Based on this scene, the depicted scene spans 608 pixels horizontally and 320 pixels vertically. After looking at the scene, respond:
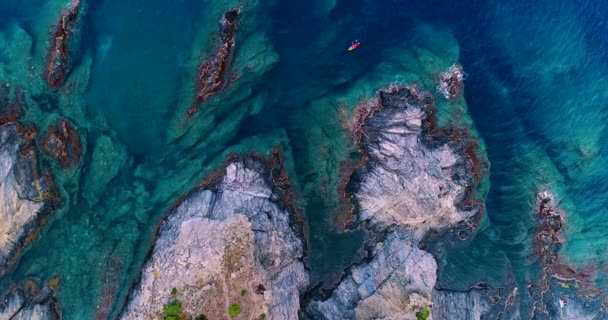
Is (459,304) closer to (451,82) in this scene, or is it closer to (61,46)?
(451,82)

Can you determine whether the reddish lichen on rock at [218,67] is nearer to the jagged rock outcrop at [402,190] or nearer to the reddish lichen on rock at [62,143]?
the reddish lichen on rock at [62,143]

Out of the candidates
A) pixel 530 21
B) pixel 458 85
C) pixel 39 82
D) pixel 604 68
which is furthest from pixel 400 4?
pixel 39 82

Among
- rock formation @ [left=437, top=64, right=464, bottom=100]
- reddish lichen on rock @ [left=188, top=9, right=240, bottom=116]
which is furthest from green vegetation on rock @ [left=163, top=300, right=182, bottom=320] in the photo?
rock formation @ [left=437, top=64, right=464, bottom=100]

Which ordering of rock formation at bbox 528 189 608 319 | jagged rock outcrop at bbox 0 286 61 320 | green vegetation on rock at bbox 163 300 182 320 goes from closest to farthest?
green vegetation on rock at bbox 163 300 182 320 → jagged rock outcrop at bbox 0 286 61 320 → rock formation at bbox 528 189 608 319

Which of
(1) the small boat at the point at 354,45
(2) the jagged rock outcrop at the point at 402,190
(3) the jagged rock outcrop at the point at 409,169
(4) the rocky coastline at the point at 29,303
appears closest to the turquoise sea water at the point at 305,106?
(1) the small boat at the point at 354,45

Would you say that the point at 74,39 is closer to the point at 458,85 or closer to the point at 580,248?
the point at 458,85

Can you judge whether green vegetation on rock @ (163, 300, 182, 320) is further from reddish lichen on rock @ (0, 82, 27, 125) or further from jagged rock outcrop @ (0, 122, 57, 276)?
reddish lichen on rock @ (0, 82, 27, 125)
